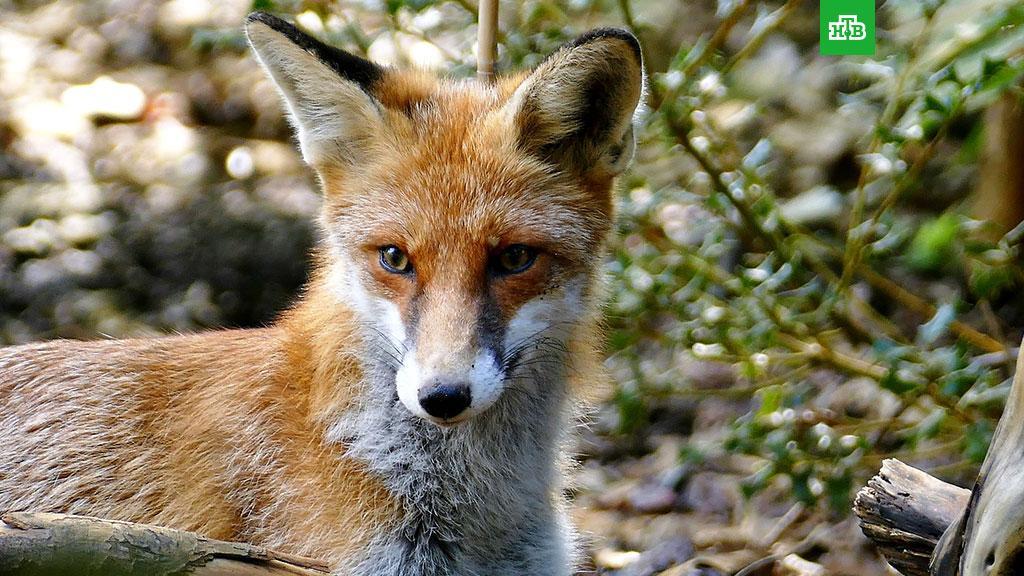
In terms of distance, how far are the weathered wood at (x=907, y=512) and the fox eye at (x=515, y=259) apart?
1.37 metres

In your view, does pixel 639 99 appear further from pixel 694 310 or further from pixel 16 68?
pixel 16 68

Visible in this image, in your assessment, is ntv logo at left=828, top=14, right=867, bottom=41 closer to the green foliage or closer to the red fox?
the green foliage

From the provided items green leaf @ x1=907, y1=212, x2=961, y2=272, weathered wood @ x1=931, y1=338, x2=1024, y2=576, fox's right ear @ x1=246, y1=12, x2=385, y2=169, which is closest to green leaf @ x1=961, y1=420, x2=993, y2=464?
green leaf @ x1=907, y1=212, x2=961, y2=272

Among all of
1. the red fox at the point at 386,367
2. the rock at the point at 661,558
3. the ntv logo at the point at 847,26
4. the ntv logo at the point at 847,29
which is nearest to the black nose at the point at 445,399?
the red fox at the point at 386,367

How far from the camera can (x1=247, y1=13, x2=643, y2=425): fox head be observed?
358 cm

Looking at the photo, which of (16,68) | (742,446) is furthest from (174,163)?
(742,446)

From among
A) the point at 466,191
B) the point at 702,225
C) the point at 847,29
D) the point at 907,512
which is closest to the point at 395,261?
the point at 466,191

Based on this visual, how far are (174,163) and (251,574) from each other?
7.06 m

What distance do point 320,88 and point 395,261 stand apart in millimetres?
747

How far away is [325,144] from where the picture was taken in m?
4.09

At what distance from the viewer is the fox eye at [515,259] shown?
3.69 m

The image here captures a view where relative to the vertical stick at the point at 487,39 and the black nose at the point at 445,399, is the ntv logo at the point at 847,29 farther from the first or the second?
the black nose at the point at 445,399

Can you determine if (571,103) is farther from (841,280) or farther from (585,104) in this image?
(841,280)

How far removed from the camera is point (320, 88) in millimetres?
3959
